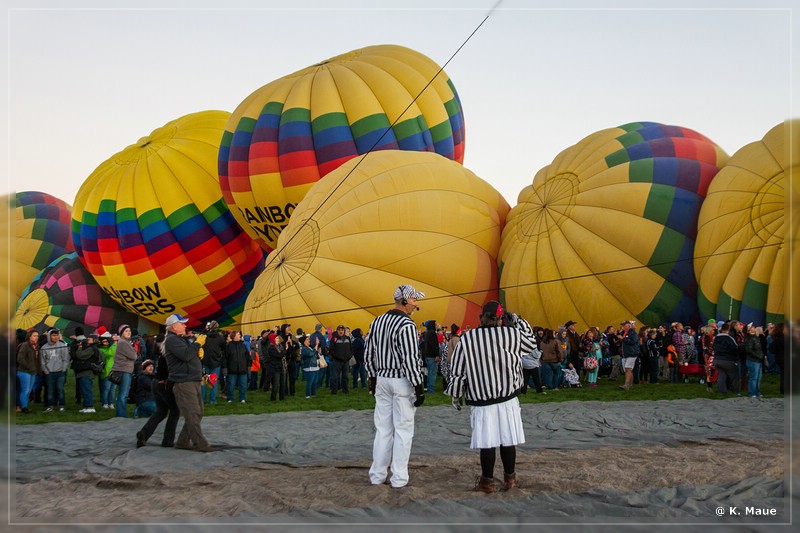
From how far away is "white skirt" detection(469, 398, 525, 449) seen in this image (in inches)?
200

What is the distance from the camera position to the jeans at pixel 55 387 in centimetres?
1099

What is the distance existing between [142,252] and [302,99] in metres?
5.60

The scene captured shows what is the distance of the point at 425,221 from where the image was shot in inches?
634

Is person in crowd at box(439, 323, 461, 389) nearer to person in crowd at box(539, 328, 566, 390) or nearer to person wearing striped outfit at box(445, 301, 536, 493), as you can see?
person in crowd at box(539, 328, 566, 390)

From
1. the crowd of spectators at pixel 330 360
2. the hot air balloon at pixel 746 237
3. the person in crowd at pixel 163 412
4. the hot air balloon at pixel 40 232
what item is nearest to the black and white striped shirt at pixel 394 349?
the person in crowd at pixel 163 412

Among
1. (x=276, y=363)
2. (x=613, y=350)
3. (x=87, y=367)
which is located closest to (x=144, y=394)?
(x=87, y=367)

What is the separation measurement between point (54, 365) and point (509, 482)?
813 centimetres

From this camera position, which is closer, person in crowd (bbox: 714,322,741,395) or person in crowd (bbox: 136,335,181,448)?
person in crowd (bbox: 136,335,181,448)

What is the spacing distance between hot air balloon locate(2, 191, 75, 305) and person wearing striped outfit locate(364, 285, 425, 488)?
22.0m

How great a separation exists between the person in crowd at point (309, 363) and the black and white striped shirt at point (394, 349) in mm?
6724

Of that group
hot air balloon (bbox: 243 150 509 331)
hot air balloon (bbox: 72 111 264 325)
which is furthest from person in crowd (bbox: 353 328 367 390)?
hot air balloon (bbox: 72 111 264 325)

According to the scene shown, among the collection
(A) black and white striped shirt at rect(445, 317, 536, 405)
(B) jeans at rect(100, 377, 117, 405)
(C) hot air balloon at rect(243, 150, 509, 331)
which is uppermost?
(C) hot air balloon at rect(243, 150, 509, 331)

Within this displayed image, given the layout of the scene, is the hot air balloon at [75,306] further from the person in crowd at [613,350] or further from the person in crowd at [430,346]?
the person in crowd at [613,350]

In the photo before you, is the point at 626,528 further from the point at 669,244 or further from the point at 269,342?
the point at 669,244
